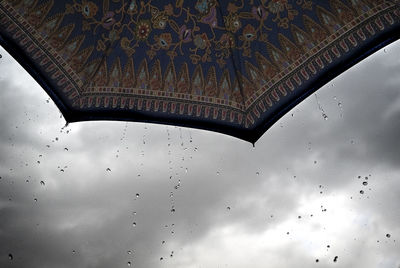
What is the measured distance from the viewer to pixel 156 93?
5484 millimetres

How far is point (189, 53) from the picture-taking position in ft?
17.8

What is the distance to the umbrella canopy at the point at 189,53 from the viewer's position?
486 centimetres

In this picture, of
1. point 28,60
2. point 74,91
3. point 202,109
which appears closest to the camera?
point 28,60

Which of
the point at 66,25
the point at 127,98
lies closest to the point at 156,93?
the point at 127,98

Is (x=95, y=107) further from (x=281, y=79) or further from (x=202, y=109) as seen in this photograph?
(x=281, y=79)

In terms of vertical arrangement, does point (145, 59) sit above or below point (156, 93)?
above

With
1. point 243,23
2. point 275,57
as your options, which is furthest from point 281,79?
point 243,23

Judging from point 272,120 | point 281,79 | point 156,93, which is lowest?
point 272,120

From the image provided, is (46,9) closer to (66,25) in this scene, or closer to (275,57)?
(66,25)

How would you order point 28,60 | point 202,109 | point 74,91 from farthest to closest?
point 202,109, point 74,91, point 28,60

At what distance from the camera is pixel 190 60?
5.47 metres

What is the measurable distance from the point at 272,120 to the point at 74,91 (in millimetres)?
2438

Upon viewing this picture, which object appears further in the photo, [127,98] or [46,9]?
[127,98]

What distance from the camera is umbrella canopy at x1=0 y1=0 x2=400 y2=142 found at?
4.86m
